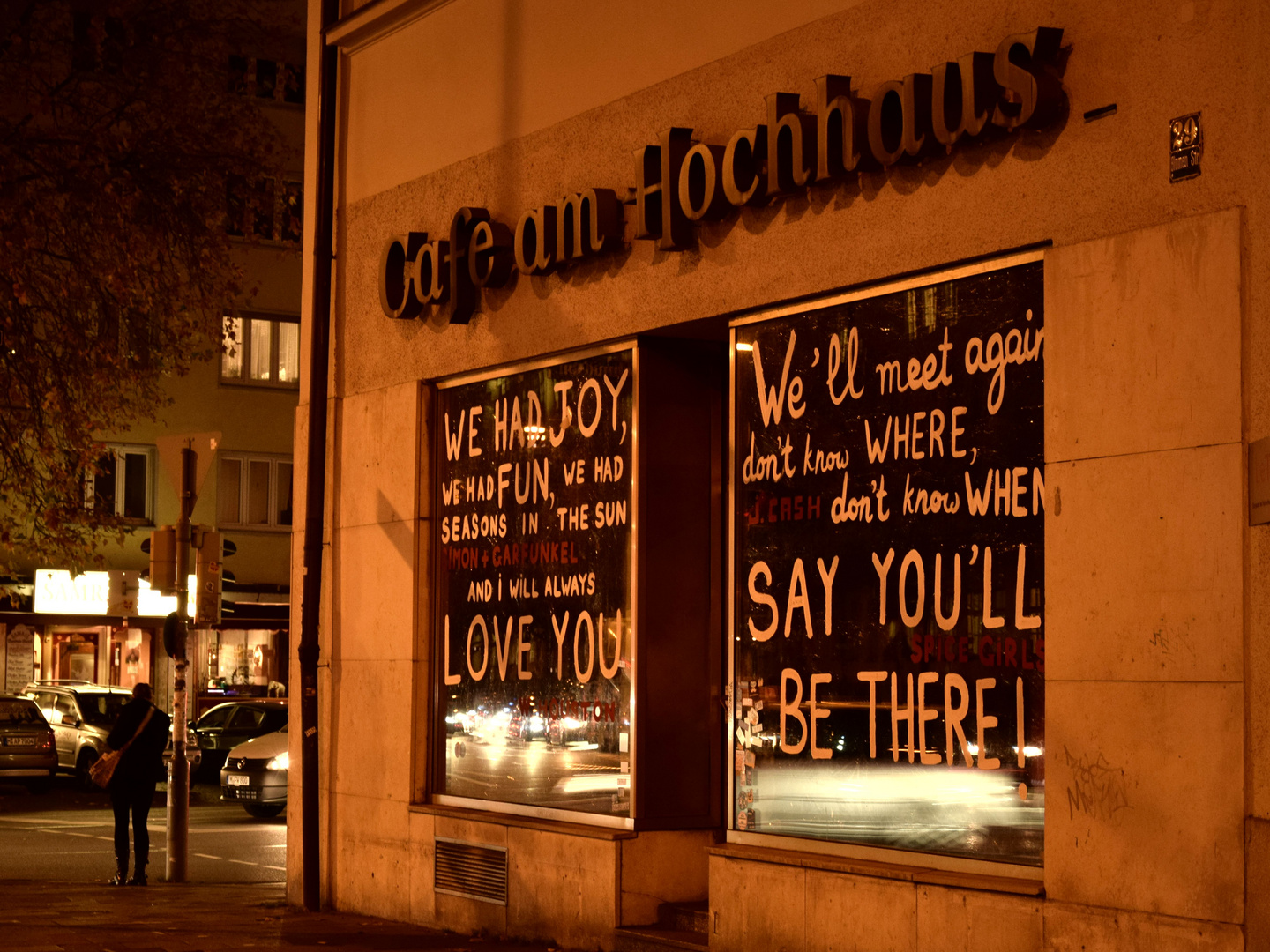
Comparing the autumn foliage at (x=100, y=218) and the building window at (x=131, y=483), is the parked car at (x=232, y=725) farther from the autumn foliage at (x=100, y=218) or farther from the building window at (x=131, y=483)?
the building window at (x=131, y=483)

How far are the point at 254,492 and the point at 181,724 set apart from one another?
915 inches

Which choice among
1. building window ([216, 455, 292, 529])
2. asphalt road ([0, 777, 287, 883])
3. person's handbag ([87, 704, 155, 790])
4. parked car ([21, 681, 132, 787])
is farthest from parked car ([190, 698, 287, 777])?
person's handbag ([87, 704, 155, 790])

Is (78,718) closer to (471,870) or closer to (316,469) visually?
(316,469)

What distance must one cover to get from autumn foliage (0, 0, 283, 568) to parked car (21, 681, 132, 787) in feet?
24.2

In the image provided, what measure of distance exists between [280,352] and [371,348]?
87.0 ft

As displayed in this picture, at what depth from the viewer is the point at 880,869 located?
876 centimetres

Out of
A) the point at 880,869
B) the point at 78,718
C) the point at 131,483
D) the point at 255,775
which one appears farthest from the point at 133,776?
the point at 131,483

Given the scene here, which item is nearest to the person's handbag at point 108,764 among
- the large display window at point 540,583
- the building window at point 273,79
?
the large display window at point 540,583

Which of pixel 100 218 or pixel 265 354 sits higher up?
pixel 265 354

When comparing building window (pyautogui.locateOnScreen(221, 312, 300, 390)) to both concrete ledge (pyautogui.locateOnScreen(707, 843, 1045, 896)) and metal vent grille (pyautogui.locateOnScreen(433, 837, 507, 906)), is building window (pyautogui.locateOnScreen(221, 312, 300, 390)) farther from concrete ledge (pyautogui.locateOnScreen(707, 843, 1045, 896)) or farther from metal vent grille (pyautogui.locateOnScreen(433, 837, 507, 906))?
concrete ledge (pyautogui.locateOnScreen(707, 843, 1045, 896))

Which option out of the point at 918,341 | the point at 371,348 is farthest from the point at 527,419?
the point at 918,341

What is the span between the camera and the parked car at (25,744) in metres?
28.5

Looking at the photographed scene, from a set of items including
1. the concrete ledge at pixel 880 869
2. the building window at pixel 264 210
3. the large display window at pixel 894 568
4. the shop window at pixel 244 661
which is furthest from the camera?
the shop window at pixel 244 661

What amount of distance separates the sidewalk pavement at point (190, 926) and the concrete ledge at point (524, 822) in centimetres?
73
